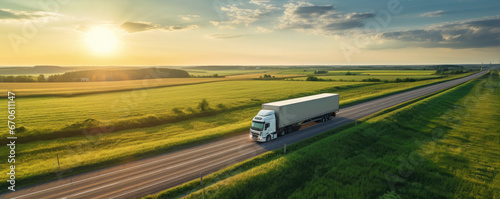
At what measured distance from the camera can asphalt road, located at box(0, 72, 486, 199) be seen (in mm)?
16312

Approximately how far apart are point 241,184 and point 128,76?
136 m

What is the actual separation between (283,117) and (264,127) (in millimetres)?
3224

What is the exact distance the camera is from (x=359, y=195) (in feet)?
51.4

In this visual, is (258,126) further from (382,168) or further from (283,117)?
(382,168)

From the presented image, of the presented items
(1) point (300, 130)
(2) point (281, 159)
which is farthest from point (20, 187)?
(1) point (300, 130)

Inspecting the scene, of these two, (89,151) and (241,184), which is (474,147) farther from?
(89,151)

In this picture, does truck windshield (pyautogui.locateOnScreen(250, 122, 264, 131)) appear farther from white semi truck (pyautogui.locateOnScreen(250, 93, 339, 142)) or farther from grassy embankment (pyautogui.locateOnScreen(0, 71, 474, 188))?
grassy embankment (pyautogui.locateOnScreen(0, 71, 474, 188))

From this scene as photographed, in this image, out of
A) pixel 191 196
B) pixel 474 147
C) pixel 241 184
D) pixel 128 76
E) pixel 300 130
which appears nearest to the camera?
pixel 191 196

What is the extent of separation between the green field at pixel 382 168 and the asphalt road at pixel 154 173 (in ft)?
8.61

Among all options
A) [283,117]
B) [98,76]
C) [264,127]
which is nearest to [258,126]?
[264,127]

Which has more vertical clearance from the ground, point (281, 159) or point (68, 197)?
point (281, 159)

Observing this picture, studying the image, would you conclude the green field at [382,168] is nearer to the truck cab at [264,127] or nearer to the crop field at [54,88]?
the truck cab at [264,127]

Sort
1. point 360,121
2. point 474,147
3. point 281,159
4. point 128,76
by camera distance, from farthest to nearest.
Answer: point 128,76
point 360,121
point 474,147
point 281,159

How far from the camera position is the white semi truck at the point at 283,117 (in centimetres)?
2583
